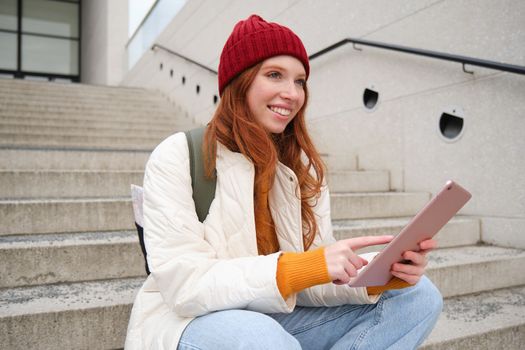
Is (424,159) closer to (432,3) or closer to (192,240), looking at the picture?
(432,3)

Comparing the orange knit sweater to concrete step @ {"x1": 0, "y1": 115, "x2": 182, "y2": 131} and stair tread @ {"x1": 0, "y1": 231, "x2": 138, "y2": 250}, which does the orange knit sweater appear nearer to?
stair tread @ {"x1": 0, "y1": 231, "x2": 138, "y2": 250}

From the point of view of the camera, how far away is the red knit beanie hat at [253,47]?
1.30m

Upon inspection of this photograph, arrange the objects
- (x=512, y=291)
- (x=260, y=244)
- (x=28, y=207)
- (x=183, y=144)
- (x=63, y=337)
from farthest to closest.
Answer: (x=512, y=291) → (x=28, y=207) → (x=63, y=337) → (x=260, y=244) → (x=183, y=144)

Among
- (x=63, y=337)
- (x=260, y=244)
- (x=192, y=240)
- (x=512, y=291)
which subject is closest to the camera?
(x=192, y=240)

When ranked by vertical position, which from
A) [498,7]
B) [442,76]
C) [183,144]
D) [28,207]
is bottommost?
[28,207]

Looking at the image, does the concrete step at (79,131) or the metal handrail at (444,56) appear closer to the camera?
the metal handrail at (444,56)

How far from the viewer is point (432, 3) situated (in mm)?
3088

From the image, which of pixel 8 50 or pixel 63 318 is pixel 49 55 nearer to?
pixel 8 50

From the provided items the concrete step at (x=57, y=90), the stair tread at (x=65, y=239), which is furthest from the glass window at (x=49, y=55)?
the stair tread at (x=65, y=239)

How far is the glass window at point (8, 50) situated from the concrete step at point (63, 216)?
1384 centimetres

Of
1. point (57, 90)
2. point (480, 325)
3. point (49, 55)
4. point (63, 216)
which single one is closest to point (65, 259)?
point (63, 216)

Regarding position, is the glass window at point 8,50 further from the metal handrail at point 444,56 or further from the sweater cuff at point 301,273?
the sweater cuff at point 301,273

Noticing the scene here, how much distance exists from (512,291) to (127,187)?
7.53 ft

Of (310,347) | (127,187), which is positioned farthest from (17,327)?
(127,187)
